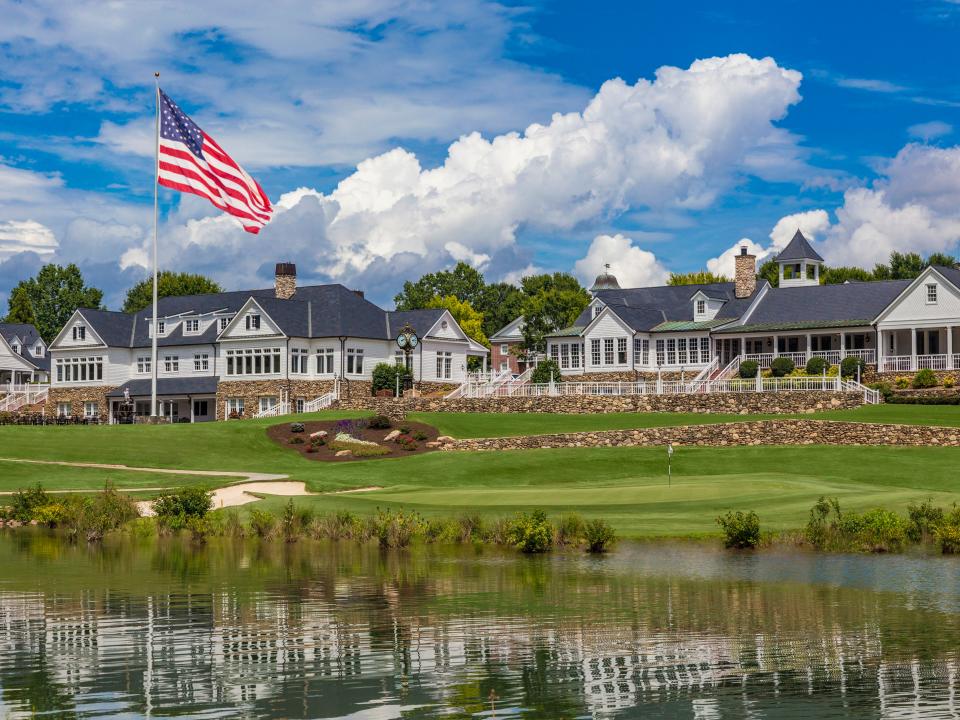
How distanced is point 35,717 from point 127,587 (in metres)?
11.5

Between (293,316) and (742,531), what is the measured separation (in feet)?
201

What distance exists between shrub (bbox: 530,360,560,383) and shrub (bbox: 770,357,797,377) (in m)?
13.4

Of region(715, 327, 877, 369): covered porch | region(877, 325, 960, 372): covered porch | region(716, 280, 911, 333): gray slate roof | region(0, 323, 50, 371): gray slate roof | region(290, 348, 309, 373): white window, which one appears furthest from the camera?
region(0, 323, 50, 371): gray slate roof

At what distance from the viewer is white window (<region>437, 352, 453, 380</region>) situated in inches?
3617

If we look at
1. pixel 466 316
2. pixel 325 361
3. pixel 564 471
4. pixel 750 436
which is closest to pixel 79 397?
pixel 325 361

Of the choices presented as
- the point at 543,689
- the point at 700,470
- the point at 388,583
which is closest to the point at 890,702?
the point at 543,689

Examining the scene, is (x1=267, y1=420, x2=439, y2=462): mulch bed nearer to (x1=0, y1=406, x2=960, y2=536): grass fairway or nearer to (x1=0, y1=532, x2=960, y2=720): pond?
(x1=0, y1=406, x2=960, y2=536): grass fairway

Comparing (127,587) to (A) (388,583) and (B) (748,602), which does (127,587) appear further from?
(B) (748,602)

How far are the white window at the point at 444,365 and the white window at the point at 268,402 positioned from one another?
1218 centimetres

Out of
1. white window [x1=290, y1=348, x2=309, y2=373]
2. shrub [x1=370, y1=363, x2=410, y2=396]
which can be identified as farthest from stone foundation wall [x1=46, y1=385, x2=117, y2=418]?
shrub [x1=370, y1=363, x2=410, y2=396]

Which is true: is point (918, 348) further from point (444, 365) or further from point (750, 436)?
point (444, 365)

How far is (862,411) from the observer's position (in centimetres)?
6238

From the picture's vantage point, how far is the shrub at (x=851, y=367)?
73750mm

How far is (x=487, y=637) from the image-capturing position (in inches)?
790
